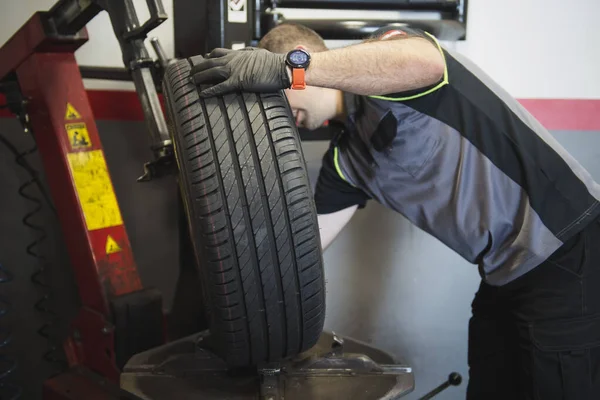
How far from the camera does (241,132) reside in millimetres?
1006

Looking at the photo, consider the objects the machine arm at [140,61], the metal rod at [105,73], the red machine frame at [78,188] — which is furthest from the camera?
the metal rod at [105,73]

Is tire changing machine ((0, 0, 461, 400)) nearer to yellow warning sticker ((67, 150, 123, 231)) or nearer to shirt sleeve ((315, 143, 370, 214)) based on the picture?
yellow warning sticker ((67, 150, 123, 231))

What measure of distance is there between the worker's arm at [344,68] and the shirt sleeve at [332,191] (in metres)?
0.51

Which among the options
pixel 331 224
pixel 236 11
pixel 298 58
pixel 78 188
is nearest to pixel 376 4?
pixel 236 11

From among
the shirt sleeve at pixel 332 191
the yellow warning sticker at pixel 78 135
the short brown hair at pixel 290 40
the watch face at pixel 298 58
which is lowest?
the shirt sleeve at pixel 332 191

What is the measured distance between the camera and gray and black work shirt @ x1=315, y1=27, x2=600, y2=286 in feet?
4.04

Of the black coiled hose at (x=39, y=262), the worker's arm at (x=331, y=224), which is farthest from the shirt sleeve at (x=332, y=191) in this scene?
the black coiled hose at (x=39, y=262)

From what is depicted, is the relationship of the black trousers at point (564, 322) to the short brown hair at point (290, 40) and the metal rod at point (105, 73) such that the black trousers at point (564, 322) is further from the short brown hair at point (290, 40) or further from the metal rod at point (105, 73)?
the metal rod at point (105, 73)

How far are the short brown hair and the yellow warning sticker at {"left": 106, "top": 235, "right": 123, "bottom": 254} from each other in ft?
2.08

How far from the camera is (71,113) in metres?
1.54

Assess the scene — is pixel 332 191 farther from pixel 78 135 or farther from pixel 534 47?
pixel 534 47

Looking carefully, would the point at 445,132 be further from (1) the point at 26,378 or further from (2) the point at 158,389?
(1) the point at 26,378


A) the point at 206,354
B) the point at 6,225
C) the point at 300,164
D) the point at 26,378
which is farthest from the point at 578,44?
the point at 26,378

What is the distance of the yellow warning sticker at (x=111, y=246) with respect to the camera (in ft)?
4.91
